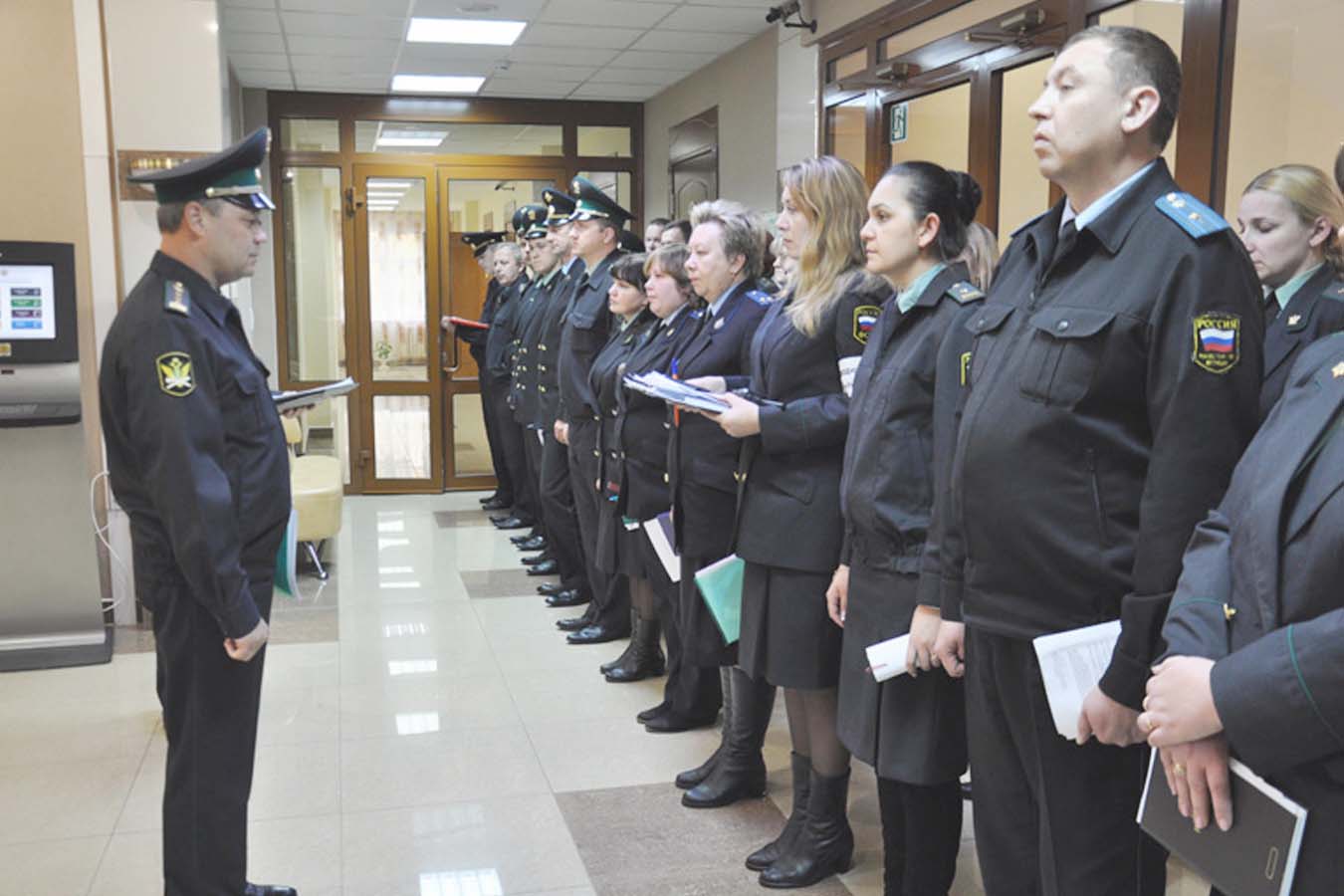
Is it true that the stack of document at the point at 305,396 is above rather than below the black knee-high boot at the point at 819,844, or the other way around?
above

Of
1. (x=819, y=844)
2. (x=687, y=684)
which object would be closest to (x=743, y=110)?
(x=687, y=684)

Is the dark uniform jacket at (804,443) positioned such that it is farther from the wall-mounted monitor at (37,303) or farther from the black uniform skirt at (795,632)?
the wall-mounted monitor at (37,303)

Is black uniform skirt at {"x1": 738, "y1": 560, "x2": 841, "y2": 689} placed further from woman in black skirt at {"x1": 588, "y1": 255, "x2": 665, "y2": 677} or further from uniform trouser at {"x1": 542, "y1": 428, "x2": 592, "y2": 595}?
uniform trouser at {"x1": 542, "y1": 428, "x2": 592, "y2": 595}

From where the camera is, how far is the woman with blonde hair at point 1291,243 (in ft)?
8.40

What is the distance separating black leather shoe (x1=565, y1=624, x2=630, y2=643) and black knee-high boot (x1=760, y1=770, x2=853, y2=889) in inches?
84.4

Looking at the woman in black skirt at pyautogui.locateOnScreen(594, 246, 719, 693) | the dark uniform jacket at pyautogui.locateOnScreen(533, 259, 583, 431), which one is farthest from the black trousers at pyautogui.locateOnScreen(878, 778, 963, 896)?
the dark uniform jacket at pyautogui.locateOnScreen(533, 259, 583, 431)

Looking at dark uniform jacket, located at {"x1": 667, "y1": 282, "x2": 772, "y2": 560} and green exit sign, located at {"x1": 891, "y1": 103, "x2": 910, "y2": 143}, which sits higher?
green exit sign, located at {"x1": 891, "y1": 103, "x2": 910, "y2": 143}

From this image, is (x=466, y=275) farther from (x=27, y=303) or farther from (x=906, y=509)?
(x=906, y=509)

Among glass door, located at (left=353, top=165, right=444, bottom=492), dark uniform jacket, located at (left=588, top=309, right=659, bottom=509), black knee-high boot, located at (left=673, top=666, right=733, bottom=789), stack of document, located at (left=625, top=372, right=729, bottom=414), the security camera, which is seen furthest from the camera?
glass door, located at (left=353, top=165, right=444, bottom=492)

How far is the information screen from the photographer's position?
429 centimetres

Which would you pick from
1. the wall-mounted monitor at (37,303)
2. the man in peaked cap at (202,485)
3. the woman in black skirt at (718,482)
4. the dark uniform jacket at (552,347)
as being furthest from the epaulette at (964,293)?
the wall-mounted monitor at (37,303)

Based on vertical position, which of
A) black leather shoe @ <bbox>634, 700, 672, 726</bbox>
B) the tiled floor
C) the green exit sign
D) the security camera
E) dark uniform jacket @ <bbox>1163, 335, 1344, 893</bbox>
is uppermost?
the security camera

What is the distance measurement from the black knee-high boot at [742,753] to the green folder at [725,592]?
0.92ft

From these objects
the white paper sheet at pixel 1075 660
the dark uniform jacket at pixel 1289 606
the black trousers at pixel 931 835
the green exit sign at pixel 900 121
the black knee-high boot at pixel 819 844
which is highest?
the green exit sign at pixel 900 121
